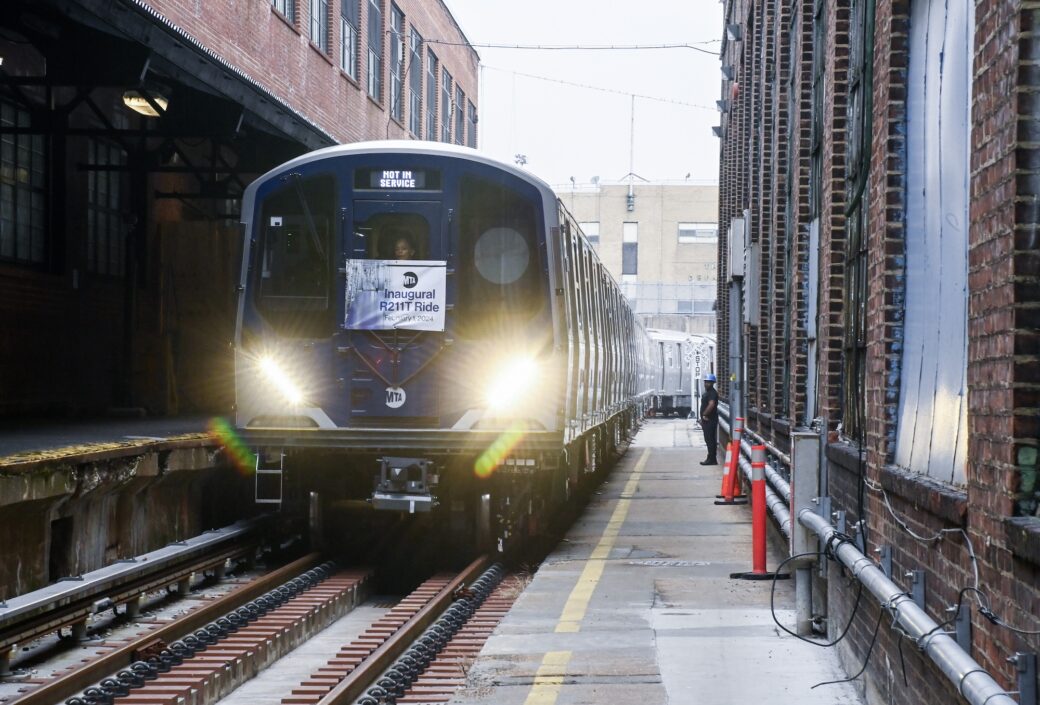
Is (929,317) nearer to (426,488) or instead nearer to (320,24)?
(426,488)

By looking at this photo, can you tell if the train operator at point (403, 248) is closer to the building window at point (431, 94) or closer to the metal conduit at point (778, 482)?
the metal conduit at point (778, 482)

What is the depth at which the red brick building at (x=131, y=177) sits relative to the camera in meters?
16.1

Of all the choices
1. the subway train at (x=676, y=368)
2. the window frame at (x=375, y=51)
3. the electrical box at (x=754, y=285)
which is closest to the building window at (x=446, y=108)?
the window frame at (x=375, y=51)

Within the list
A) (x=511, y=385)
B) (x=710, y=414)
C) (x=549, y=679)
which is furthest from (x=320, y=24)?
(x=549, y=679)

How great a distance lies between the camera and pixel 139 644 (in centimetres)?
873

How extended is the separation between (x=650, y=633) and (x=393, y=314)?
4.23 meters

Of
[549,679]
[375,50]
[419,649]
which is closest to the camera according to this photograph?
[549,679]

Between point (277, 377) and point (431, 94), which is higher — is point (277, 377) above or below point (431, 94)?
below

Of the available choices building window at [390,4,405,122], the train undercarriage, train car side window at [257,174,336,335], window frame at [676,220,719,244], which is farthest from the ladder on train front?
window frame at [676,220,719,244]

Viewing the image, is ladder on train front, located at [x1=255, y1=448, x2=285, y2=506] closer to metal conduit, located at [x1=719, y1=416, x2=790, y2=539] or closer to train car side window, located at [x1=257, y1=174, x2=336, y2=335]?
train car side window, located at [x1=257, y1=174, x2=336, y2=335]

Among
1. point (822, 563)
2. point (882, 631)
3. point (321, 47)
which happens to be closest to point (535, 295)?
point (822, 563)

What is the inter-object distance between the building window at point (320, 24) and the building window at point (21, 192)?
1114 cm

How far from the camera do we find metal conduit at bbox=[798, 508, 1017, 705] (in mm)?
4105

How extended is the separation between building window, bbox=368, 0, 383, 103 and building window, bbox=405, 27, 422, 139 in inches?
110
